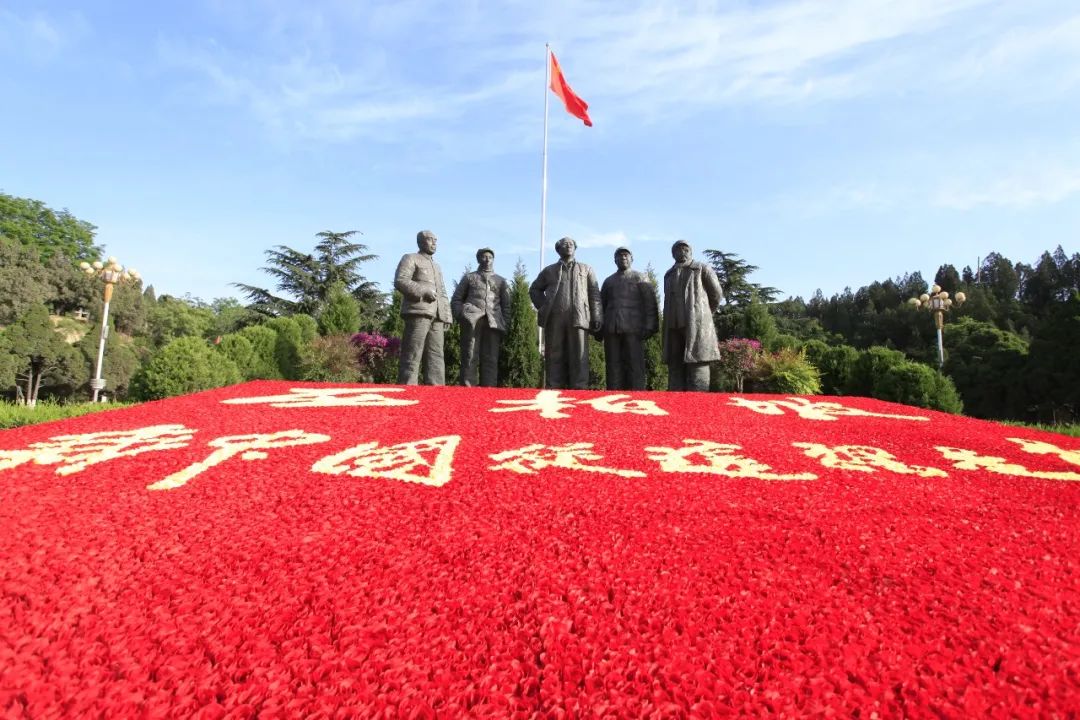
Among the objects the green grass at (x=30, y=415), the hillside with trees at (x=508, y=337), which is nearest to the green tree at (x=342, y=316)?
the hillside with trees at (x=508, y=337)

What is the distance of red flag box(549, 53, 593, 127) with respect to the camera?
14.3 m

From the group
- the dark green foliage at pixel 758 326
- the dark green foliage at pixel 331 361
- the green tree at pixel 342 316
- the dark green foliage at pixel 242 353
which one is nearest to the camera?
the dark green foliage at pixel 242 353

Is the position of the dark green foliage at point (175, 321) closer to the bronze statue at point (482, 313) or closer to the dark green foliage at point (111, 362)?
the dark green foliage at point (111, 362)

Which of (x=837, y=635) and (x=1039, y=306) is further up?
(x=1039, y=306)

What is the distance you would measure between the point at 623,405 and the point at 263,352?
39.8 feet

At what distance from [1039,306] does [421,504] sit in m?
48.6

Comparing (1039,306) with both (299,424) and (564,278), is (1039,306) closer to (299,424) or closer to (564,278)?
(564,278)

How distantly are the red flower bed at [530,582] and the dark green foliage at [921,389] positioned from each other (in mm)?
7627

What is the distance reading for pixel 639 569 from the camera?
1.92 m

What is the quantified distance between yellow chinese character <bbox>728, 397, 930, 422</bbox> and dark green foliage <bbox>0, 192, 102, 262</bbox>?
45084 mm

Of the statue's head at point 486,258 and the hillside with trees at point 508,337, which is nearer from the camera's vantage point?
the statue's head at point 486,258

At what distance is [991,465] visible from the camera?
354 centimetres

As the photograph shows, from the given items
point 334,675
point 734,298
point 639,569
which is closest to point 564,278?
point 639,569

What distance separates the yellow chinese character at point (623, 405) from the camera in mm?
5176
